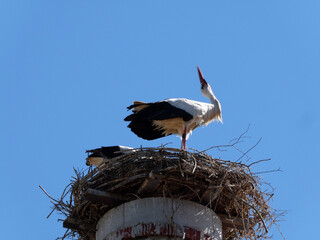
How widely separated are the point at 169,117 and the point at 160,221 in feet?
11.9

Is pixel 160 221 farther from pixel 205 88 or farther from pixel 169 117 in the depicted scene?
pixel 205 88

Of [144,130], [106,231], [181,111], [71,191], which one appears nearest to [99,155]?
[144,130]

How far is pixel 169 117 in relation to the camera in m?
9.75

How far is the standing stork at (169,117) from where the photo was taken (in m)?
9.83

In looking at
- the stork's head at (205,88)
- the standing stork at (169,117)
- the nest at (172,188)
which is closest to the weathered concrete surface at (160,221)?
the nest at (172,188)

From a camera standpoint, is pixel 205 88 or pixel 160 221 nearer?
pixel 160 221

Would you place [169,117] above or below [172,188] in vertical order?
above

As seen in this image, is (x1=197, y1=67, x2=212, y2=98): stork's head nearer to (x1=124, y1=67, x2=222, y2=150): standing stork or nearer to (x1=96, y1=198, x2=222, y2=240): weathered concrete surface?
(x1=124, y1=67, x2=222, y2=150): standing stork

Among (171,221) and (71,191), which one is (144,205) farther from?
(71,191)

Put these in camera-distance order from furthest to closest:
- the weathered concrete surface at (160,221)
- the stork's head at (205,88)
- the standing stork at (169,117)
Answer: the stork's head at (205,88) → the standing stork at (169,117) → the weathered concrete surface at (160,221)

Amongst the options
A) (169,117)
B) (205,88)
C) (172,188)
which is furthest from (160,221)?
(205,88)

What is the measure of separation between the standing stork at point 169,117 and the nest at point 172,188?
99.3 inches

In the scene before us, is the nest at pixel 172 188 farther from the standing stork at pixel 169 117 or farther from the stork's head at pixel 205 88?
the stork's head at pixel 205 88

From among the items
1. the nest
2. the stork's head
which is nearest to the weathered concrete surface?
the nest
